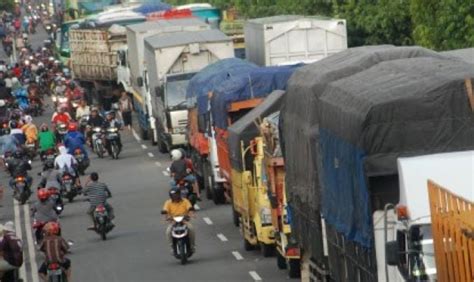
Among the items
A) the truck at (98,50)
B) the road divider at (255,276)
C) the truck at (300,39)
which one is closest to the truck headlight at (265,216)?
the road divider at (255,276)

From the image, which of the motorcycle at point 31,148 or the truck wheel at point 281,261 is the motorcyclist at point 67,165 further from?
the truck wheel at point 281,261

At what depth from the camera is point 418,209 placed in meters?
18.1

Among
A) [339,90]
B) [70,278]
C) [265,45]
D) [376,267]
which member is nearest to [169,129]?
[265,45]

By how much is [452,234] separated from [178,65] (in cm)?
3390

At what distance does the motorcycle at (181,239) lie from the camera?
31.1 metres

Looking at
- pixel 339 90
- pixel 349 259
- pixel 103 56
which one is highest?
pixel 339 90

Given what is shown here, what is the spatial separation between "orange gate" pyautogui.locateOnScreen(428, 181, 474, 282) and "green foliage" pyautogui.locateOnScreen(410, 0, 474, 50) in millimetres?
24424

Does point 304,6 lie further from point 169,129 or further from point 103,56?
point 169,129

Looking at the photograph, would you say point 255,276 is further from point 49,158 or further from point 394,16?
point 394,16

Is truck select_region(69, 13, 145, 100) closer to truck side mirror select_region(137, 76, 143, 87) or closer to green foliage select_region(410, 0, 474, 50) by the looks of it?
truck side mirror select_region(137, 76, 143, 87)

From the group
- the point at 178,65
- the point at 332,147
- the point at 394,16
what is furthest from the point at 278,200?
the point at 394,16

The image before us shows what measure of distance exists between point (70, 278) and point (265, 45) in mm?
18002

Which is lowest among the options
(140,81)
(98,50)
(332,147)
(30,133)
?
(98,50)

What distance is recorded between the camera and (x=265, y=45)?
4691cm
